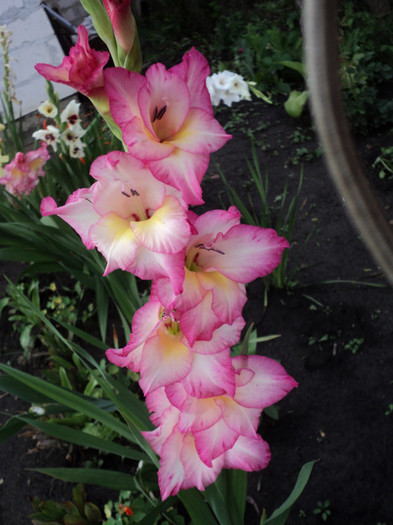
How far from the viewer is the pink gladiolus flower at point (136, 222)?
0.49m

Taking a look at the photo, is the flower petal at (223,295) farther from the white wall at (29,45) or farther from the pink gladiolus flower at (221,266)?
the white wall at (29,45)

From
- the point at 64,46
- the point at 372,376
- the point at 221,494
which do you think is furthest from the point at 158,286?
the point at 64,46

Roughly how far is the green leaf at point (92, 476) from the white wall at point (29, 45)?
113 inches

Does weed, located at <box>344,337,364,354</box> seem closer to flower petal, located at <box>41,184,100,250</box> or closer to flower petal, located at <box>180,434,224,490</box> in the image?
flower petal, located at <box>180,434,224,490</box>

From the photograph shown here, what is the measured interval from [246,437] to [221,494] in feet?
0.55

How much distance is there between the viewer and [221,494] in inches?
32.6

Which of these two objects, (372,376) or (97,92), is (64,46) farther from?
(97,92)

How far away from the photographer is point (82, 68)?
0.46 metres

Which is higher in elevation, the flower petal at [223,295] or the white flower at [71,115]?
the flower petal at [223,295]

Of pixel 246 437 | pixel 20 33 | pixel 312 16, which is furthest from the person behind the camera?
pixel 20 33

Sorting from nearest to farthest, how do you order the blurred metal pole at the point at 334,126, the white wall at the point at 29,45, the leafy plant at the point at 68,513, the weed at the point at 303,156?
the blurred metal pole at the point at 334,126, the leafy plant at the point at 68,513, the weed at the point at 303,156, the white wall at the point at 29,45

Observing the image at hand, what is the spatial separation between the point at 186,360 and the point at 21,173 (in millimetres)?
1256

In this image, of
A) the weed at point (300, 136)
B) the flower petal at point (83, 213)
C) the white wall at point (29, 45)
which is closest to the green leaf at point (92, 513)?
the flower petal at point (83, 213)

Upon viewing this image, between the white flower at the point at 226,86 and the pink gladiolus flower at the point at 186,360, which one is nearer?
the pink gladiolus flower at the point at 186,360
